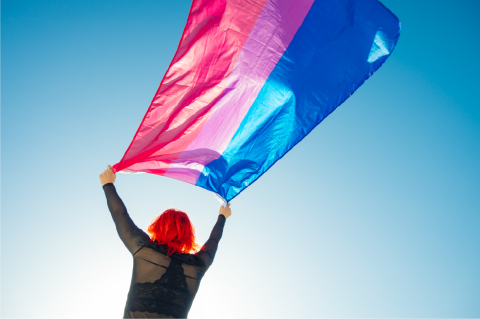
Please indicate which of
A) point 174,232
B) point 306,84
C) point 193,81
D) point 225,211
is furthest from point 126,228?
point 306,84

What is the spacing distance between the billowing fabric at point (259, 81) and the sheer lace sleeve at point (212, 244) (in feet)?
2.87

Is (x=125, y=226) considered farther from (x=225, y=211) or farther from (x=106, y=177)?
(x=225, y=211)

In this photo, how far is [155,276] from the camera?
226 cm

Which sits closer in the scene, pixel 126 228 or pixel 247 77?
pixel 126 228

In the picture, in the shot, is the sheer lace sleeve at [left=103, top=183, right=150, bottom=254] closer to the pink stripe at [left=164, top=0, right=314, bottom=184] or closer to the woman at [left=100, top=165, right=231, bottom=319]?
the woman at [left=100, top=165, right=231, bottom=319]

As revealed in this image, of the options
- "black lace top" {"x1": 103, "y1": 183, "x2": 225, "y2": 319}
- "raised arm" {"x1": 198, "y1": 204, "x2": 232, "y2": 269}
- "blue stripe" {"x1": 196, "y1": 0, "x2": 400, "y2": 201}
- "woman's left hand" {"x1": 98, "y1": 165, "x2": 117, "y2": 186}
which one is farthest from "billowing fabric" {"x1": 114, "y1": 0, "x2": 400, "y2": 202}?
"black lace top" {"x1": 103, "y1": 183, "x2": 225, "y2": 319}

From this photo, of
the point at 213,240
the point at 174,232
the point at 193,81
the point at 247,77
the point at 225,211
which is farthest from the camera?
the point at 247,77

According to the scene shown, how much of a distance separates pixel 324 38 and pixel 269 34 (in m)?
0.75

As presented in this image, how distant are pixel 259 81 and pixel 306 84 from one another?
0.63 meters

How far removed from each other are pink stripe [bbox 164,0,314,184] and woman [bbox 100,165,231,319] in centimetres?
143

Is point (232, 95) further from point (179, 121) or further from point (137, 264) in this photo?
point (137, 264)

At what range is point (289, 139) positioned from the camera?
408 centimetres

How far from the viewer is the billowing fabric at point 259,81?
3879mm

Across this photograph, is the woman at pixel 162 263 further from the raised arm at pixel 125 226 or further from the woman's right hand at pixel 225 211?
the woman's right hand at pixel 225 211
